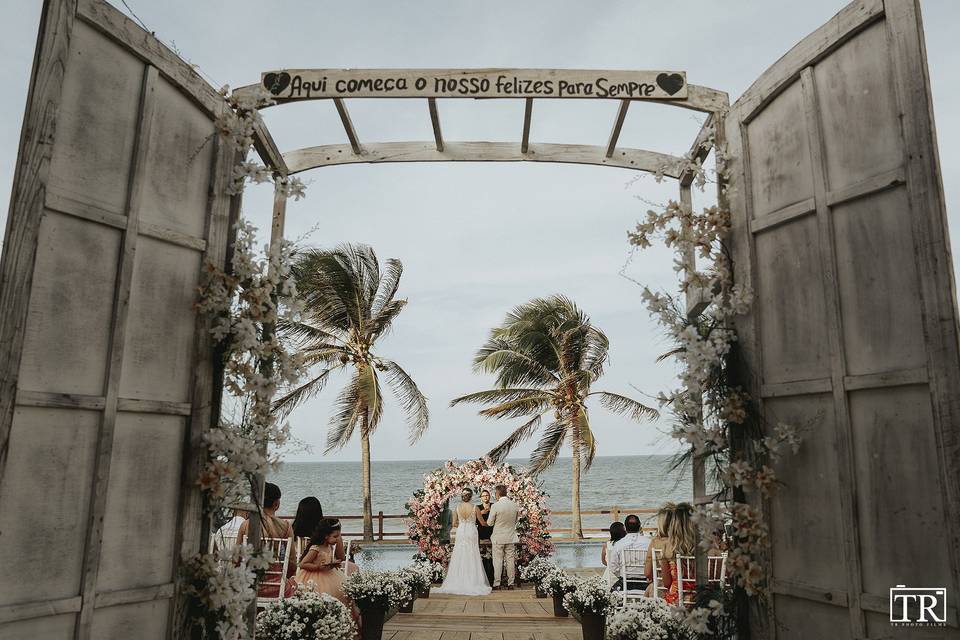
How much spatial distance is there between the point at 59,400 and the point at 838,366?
311cm

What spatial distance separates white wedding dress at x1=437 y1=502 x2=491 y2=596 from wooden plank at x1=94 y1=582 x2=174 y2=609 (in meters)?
7.91

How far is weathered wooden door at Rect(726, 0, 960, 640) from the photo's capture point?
2482 mm

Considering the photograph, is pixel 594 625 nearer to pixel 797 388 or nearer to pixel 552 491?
pixel 797 388

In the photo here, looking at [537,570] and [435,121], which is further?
[537,570]

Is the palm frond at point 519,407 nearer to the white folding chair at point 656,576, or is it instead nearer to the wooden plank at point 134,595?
the white folding chair at point 656,576

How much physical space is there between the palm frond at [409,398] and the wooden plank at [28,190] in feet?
48.8

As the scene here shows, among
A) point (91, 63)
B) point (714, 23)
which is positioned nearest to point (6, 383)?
point (91, 63)

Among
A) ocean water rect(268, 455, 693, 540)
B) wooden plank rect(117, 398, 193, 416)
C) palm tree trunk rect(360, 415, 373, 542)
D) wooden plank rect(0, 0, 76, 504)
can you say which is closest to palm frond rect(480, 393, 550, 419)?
palm tree trunk rect(360, 415, 373, 542)

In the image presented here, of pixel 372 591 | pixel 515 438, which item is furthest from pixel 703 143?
pixel 515 438

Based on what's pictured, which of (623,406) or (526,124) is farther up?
(526,124)

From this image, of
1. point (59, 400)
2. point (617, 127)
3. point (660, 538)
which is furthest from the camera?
point (660, 538)

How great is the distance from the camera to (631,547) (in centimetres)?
700

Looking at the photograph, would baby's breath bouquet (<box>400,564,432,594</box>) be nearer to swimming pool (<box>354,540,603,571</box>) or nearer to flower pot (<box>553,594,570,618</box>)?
flower pot (<box>553,594,570,618</box>)

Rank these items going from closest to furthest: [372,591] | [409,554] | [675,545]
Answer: [372,591], [675,545], [409,554]
